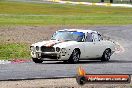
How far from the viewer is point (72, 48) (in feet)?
75.0

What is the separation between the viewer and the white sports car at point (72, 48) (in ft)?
73.9

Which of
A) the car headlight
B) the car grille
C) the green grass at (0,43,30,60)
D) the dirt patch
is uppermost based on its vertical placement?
the dirt patch

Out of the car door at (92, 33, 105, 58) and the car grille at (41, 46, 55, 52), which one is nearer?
the car grille at (41, 46, 55, 52)

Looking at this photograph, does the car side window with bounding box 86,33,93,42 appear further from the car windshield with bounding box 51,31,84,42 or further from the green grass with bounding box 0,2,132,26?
the green grass with bounding box 0,2,132,26

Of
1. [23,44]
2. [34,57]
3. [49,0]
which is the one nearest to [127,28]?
[23,44]

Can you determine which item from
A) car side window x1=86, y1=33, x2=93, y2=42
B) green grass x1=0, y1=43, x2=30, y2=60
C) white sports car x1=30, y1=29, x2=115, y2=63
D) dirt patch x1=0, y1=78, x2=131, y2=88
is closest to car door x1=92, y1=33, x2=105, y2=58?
white sports car x1=30, y1=29, x2=115, y2=63

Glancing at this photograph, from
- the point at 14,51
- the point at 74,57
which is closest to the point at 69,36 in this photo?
the point at 74,57

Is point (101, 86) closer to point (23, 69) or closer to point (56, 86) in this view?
point (56, 86)

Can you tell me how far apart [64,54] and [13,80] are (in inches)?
254

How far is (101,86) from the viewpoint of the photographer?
15.1 m

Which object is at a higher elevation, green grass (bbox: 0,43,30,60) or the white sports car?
the white sports car

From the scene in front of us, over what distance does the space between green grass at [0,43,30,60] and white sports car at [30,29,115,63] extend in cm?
305

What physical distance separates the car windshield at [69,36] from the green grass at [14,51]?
2.89 meters

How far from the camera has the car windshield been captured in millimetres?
23719
